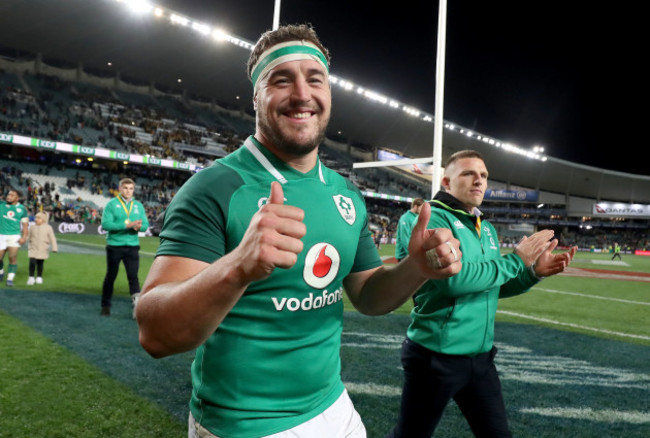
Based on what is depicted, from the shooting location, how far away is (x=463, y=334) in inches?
98.3

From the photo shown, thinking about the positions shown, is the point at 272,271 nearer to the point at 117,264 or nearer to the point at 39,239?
the point at 117,264

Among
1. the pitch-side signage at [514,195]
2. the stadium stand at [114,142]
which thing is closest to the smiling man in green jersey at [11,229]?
the stadium stand at [114,142]

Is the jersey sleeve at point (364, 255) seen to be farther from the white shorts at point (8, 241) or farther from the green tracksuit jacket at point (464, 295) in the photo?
the white shorts at point (8, 241)

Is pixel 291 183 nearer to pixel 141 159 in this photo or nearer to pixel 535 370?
pixel 535 370

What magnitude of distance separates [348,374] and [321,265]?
3390mm

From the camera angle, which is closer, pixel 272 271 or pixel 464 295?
pixel 272 271

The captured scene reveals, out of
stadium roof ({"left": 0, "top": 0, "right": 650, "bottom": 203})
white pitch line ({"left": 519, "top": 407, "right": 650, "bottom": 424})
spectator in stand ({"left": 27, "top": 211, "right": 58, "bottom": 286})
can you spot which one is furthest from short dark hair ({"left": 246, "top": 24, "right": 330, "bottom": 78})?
stadium roof ({"left": 0, "top": 0, "right": 650, "bottom": 203})

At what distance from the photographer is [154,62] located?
39812mm

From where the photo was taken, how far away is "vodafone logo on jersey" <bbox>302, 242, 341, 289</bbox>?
4.83 ft

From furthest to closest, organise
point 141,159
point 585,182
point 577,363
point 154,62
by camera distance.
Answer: point 585,182, point 154,62, point 141,159, point 577,363

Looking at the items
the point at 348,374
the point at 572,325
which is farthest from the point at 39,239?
the point at 572,325

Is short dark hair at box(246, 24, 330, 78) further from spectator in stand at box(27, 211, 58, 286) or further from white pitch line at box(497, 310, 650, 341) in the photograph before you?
spectator in stand at box(27, 211, 58, 286)

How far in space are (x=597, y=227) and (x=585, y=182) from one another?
34.9 feet

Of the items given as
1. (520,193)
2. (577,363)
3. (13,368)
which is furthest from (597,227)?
(13,368)
